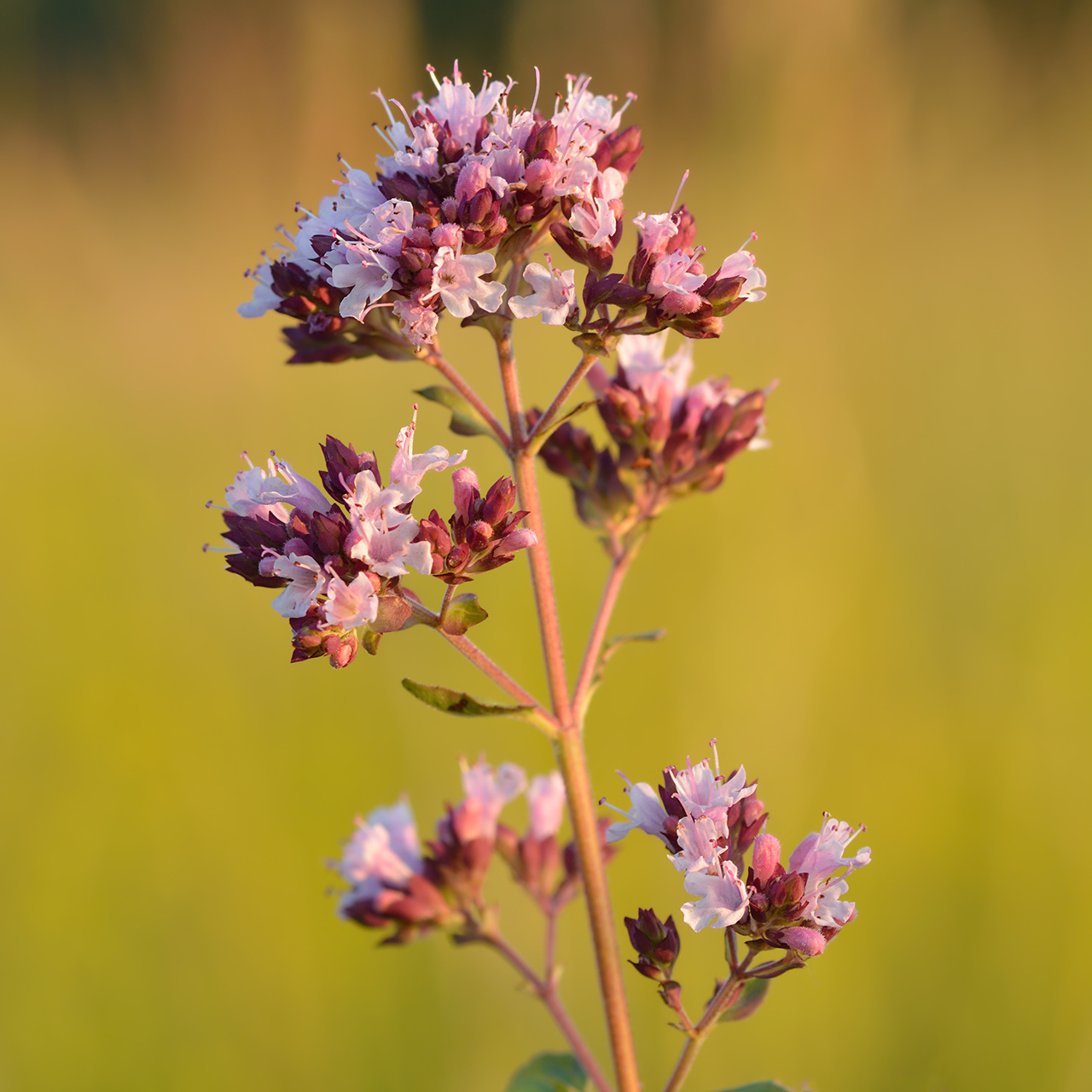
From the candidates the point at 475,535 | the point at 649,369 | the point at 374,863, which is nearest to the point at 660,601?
the point at 649,369

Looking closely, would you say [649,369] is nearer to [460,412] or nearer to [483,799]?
[460,412]

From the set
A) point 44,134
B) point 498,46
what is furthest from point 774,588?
point 498,46

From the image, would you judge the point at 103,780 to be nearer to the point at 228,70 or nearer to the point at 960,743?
the point at 960,743

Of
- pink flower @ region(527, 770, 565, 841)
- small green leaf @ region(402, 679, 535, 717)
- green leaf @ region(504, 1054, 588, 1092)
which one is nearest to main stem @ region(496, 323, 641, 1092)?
small green leaf @ region(402, 679, 535, 717)

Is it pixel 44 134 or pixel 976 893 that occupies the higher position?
pixel 44 134

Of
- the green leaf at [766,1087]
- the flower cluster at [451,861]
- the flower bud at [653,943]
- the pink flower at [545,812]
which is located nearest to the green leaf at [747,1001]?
the green leaf at [766,1087]

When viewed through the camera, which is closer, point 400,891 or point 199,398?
point 400,891

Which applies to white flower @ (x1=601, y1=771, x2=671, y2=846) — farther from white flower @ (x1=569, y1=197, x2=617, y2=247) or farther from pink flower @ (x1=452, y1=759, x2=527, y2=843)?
white flower @ (x1=569, y1=197, x2=617, y2=247)
